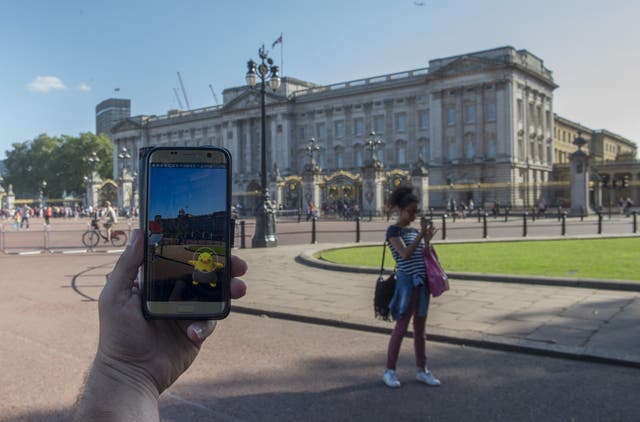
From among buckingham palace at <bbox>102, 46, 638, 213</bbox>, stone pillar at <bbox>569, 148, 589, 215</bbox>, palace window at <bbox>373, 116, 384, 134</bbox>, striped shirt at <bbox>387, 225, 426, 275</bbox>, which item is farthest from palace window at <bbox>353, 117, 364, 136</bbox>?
striped shirt at <bbox>387, 225, 426, 275</bbox>

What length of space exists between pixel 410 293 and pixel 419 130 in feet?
231

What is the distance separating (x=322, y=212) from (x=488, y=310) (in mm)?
38767

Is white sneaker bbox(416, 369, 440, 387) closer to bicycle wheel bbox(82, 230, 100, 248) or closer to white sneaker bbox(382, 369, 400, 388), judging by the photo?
white sneaker bbox(382, 369, 400, 388)

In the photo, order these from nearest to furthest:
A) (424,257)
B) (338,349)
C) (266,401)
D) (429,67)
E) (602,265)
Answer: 1. (266,401)
2. (424,257)
3. (338,349)
4. (602,265)
5. (429,67)

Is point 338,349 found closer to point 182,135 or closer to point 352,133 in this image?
point 352,133

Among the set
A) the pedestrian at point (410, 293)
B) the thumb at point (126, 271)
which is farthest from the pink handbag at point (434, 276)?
the thumb at point (126, 271)

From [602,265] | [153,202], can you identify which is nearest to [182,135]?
[602,265]

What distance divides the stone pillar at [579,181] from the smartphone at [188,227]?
129 ft

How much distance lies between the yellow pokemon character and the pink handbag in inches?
133

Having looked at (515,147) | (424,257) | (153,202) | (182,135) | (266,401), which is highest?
(182,135)

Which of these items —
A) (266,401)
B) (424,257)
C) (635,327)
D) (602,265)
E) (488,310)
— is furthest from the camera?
(602,265)

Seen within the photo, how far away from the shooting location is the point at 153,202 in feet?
6.06

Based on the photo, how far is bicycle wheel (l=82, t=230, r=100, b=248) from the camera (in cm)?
1897

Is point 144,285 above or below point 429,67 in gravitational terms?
below
